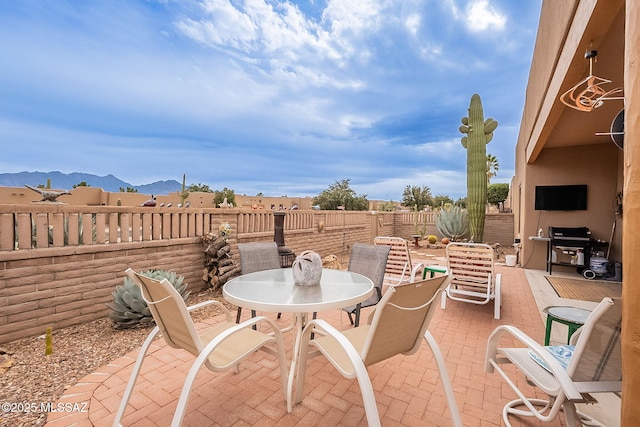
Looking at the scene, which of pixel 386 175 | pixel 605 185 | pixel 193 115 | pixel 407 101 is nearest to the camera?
pixel 605 185

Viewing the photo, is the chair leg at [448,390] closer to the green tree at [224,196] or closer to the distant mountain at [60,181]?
the distant mountain at [60,181]

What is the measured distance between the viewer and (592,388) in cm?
132

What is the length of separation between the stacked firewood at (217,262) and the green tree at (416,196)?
60.4ft

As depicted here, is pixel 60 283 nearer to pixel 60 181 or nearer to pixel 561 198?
pixel 561 198

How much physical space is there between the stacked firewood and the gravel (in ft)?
4.85

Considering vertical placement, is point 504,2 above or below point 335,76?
below

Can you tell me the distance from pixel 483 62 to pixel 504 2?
7.31 meters

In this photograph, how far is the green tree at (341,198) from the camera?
53.3 feet

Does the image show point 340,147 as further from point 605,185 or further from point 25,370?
point 25,370

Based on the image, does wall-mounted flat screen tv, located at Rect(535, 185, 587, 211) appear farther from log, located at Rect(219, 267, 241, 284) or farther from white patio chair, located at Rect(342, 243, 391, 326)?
log, located at Rect(219, 267, 241, 284)

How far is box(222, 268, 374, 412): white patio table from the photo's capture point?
1.81 meters

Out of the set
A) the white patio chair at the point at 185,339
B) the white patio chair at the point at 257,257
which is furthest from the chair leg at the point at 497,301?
the white patio chair at the point at 185,339

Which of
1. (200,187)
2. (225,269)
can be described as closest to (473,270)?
(225,269)

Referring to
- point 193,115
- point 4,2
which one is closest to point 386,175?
point 193,115
